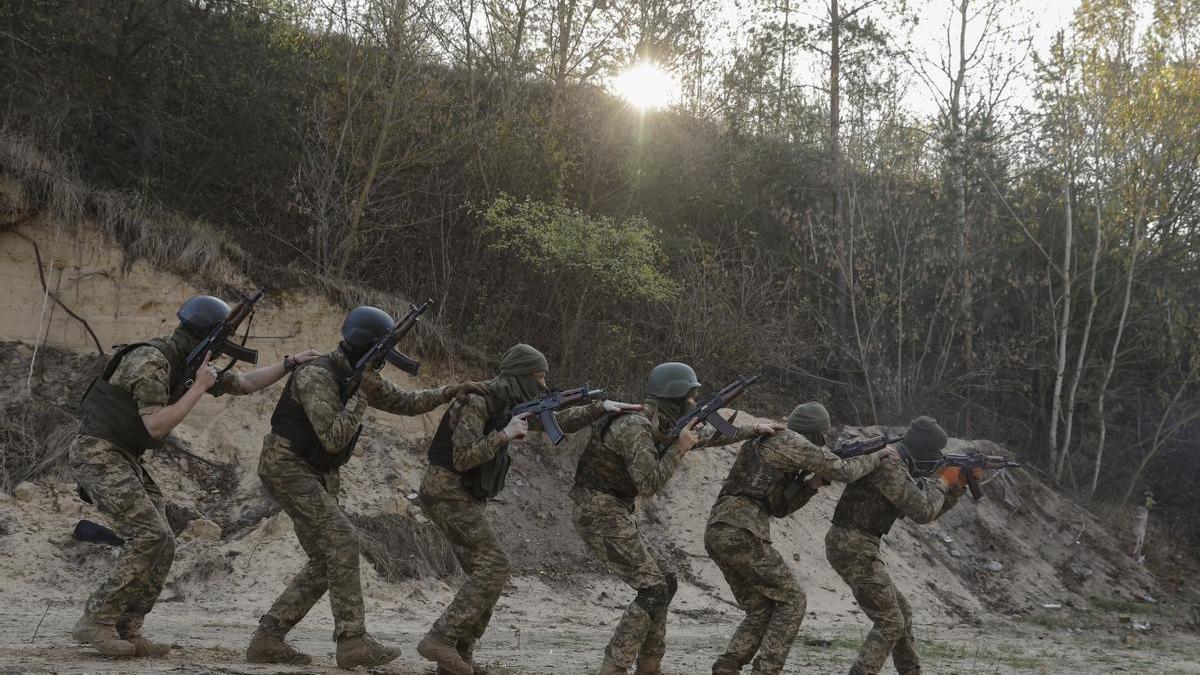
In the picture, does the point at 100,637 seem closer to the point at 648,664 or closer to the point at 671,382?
the point at 648,664

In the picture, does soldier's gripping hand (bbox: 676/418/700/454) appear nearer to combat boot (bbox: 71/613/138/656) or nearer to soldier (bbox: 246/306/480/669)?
soldier (bbox: 246/306/480/669)

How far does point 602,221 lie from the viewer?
51.7 feet

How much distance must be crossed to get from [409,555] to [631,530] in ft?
16.3

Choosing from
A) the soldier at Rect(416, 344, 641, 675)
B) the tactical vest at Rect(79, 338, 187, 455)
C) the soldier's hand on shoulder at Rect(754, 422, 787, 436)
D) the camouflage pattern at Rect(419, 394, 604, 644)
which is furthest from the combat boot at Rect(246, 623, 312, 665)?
the soldier's hand on shoulder at Rect(754, 422, 787, 436)

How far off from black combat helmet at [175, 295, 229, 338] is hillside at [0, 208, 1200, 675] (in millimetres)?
2014

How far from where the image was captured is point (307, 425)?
21.4ft

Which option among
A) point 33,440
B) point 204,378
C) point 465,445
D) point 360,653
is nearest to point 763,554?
point 465,445

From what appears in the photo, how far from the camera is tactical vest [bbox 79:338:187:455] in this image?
646cm

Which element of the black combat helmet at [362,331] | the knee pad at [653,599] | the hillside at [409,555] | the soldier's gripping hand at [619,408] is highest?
the black combat helmet at [362,331]

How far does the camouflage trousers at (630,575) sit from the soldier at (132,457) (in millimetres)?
2178

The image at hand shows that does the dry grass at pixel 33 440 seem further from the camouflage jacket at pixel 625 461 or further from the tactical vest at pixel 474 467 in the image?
the camouflage jacket at pixel 625 461


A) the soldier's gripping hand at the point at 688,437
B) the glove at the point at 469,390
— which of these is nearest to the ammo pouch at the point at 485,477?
the glove at the point at 469,390

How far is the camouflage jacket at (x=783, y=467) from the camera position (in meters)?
7.36

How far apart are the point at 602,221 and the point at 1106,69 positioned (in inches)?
399
